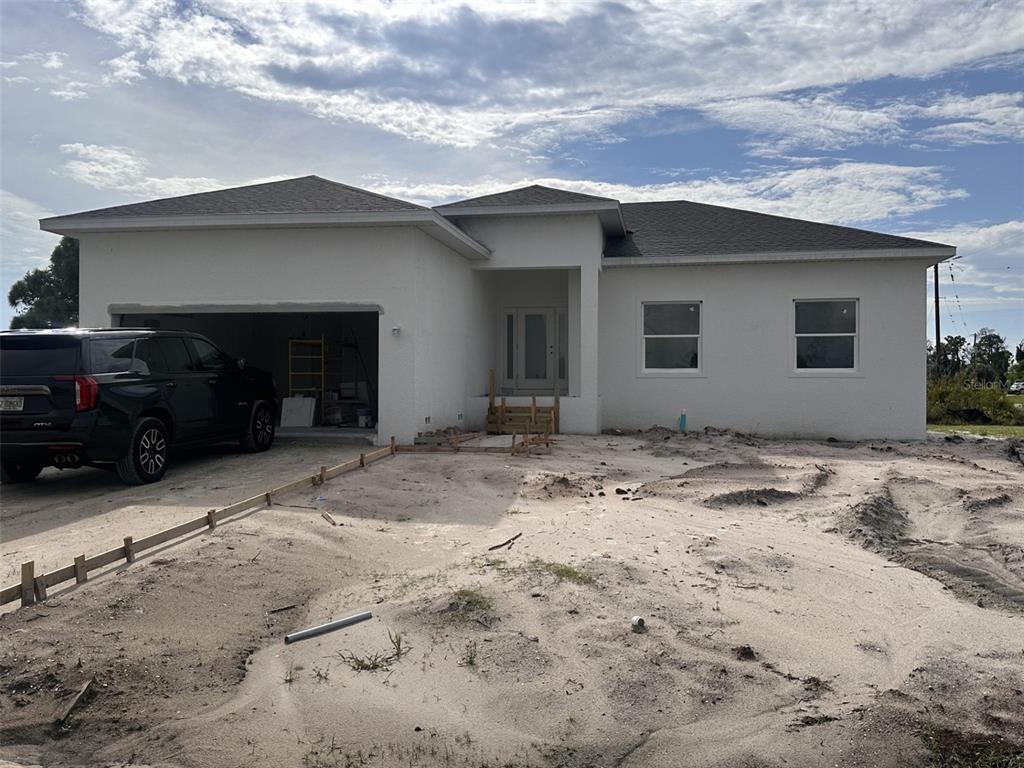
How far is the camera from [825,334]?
16.4 metres

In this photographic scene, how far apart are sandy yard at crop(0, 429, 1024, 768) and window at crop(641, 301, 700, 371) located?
27.6 ft

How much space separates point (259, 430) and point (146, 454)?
280 cm

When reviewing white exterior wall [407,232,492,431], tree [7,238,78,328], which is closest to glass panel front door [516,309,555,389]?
white exterior wall [407,232,492,431]

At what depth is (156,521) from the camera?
7.54 metres

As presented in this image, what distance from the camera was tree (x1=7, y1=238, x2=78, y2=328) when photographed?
3625 centimetres

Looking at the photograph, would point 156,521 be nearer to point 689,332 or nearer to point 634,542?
point 634,542

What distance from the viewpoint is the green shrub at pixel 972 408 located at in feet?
77.3

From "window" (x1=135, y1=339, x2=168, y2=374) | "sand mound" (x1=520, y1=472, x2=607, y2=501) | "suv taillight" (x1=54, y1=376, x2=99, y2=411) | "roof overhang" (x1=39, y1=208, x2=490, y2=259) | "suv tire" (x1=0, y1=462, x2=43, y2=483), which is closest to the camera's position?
"suv taillight" (x1=54, y1=376, x2=99, y2=411)

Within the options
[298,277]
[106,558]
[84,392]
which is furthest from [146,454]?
[298,277]

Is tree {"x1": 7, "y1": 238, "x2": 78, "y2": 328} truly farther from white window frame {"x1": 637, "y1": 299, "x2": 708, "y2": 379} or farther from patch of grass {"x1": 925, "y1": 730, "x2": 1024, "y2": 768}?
patch of grass {"x1": 925, "y1": 730, "x2": 1024, "y2": 768}

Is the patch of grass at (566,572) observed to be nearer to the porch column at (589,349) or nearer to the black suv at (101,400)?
the black suv at (101,400)

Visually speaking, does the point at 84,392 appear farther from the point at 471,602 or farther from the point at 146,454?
the point at 471,602

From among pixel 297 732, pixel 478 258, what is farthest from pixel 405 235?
pixel 297 732

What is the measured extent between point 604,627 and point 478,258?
11984 millimetres
